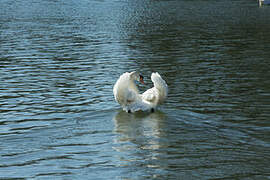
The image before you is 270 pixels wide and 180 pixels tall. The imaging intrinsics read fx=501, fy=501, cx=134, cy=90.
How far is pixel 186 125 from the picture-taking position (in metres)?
12.9

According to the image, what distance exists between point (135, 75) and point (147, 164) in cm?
503

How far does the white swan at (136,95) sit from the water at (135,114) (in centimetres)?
29

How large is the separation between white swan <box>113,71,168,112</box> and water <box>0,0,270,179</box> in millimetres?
291

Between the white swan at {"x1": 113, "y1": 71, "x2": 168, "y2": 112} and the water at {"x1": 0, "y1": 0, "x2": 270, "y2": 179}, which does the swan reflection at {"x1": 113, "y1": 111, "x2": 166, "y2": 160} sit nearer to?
the water at {"x1": 0, "y1": 0, "x2": 270, "y2": 179}

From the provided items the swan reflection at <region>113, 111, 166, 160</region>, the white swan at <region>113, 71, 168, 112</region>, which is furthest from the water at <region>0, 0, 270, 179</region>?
the white swan at <region>113, 71, 168, 112</region>

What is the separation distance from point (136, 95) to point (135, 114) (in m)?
0.61

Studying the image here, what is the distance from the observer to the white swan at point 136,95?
1384 centimetres

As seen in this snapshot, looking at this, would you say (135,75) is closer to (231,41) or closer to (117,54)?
(117,54)

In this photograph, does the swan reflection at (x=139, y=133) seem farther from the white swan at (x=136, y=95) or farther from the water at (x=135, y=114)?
the white swan at (x=136, y=95)

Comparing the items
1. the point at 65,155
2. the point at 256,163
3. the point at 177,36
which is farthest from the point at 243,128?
the point at 177,36

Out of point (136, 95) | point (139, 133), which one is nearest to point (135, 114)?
point (136, 95)

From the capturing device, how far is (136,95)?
1402 centimetres

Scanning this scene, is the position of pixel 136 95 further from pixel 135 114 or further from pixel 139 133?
pixel 139 133

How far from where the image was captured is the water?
10.0 metres
